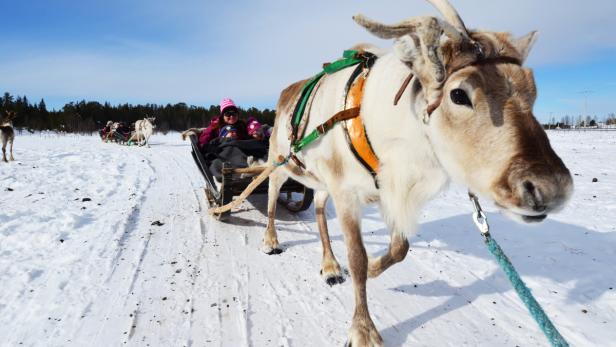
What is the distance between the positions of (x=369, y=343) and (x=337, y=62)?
202 cm

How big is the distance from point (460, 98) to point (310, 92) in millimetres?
1887

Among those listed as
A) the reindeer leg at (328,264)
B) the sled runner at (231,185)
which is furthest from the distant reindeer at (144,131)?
the reindeer leg at (328,264)

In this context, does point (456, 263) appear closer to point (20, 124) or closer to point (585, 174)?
point (585, 174)

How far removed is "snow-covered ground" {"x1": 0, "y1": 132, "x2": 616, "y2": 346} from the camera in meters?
2.59

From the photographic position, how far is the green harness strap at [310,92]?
279 cm

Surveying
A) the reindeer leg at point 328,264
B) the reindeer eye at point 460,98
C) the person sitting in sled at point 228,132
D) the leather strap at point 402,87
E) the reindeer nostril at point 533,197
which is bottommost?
the reindeer leg at point 328,264

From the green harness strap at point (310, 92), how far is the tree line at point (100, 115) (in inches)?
1994

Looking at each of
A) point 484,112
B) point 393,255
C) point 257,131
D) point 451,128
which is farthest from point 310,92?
point 257,131

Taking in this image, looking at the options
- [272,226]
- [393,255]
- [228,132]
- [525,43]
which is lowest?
[272,226]

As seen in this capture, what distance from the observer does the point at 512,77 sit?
1.49 m

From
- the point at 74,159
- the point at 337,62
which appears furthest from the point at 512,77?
the point at 74,159

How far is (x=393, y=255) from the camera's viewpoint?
2906 millimetres

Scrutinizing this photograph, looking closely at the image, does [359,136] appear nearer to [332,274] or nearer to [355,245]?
[355,245]

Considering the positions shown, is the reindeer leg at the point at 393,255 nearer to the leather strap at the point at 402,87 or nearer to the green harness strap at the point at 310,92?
the green harness strap at the point at 310,92
